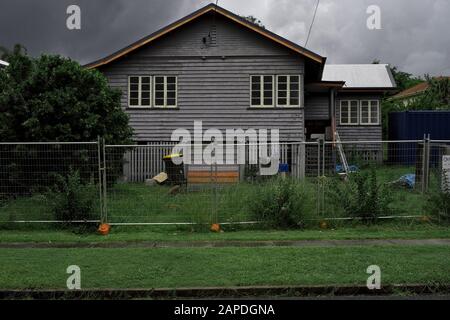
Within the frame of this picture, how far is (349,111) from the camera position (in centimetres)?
2752

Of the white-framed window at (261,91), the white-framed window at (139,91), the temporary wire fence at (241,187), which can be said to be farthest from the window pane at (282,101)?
the temporary wire fence at (241,187)

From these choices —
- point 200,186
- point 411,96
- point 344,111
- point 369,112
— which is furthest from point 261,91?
point 411,96

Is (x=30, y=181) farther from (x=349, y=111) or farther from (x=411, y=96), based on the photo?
(x=411, y=96)

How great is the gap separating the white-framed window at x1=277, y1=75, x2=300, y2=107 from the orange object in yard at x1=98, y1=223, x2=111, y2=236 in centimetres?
1244

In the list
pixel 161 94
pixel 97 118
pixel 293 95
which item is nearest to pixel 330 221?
pixel 97 118

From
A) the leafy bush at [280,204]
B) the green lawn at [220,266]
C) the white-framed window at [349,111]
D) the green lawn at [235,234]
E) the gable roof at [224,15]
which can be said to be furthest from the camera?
the white-framed window at [349,111]

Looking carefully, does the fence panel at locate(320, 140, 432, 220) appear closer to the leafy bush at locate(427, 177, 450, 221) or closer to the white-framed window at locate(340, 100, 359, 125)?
the leafy bush at locate(427, 177, 450, 221)

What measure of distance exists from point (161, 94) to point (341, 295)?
16393 millimetres

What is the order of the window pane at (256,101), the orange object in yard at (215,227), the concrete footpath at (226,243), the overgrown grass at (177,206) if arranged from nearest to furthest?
1. the concrete footpath at (226,243)
2. the orange object in yard at (215,227)
3. the overgrown grass at (177,206)
4. the window pane at (256,101)

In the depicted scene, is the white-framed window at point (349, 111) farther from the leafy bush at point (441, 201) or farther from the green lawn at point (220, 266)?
the green lawn at point (220, 266)

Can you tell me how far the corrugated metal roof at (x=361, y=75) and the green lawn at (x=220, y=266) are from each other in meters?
20.7

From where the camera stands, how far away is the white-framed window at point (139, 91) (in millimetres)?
21316

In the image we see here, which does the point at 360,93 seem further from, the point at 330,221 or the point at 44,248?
the point at 44,248

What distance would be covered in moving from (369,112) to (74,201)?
20810mm
